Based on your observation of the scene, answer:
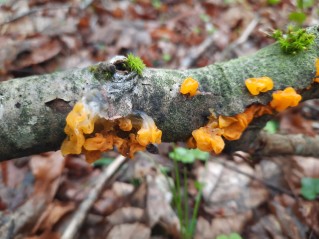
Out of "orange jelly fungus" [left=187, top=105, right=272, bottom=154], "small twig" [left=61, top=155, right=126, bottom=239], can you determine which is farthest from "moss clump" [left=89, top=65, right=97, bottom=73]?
"small twig" [left=61, top=155, right=126, bottom=239]

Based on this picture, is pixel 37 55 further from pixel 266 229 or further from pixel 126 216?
pixel 266 229

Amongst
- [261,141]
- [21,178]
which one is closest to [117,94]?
[261,141]

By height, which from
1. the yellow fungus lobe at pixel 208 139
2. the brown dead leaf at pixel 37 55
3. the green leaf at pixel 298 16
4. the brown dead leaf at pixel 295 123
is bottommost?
the brown dead leaf at pixel 295 123

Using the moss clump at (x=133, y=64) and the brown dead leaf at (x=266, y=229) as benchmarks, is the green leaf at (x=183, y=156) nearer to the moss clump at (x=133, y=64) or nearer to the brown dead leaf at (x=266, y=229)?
the brown dead leaf at (x=266, y=229)

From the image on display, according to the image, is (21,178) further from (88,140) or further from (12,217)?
(88,140)

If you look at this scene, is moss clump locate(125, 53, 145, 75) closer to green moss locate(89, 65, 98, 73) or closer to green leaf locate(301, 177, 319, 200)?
green moss locate(89, 65, 98, 73)

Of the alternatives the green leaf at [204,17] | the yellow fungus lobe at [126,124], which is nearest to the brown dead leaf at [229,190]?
the yellow fungus lobe at [126,124]
